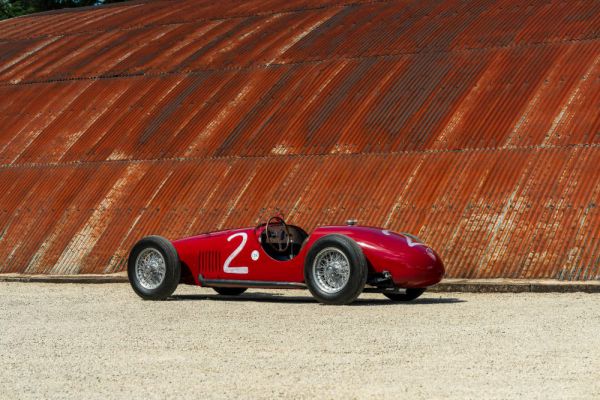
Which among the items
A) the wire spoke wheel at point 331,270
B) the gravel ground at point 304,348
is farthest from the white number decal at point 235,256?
the wire spoke wheel at point 331,270

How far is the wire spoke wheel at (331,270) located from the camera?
1266 centimetres

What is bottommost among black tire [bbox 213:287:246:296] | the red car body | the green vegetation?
the green vegetation

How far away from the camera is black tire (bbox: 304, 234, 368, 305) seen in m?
12.4

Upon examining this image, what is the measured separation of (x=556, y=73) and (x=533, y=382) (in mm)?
12880

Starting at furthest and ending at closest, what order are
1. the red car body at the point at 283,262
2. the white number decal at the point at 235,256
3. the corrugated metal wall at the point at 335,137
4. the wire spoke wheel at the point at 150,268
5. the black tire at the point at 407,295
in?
the corrugated metal wall at the point at 335,137 < the wire spoke wheel at the point at 150,268 < the white number decal at the point at 235,256 < the black tire at the point at 407,295 < the red car body at the point at 283,262

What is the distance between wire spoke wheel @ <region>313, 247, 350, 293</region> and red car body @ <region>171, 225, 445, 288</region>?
1.21ft

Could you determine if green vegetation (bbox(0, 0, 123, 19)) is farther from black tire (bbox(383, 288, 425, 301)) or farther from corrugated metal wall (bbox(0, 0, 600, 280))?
black tire (bbox(383, 288, 425, 301))

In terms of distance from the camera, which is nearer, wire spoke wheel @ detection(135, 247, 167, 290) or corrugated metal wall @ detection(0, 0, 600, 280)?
wire spoke wheel @ detection(135, 247, 167, 290)

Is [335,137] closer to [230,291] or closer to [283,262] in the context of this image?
[230,291]

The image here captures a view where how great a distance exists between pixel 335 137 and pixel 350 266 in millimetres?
7227

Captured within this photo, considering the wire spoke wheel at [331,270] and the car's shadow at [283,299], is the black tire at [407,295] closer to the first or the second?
the car's shadow at [283,299]

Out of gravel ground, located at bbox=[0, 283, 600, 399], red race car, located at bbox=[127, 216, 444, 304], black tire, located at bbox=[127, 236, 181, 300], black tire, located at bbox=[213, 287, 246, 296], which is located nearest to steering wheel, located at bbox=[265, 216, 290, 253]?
red race car, located at bbox=[127, 216, 444, 304]

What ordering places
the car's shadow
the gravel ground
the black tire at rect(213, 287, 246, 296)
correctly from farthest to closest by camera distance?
the black tire at rect(213, 287, 246, 296) < the car's shadow < the gravel ground

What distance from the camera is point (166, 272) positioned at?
13883 millimetres
